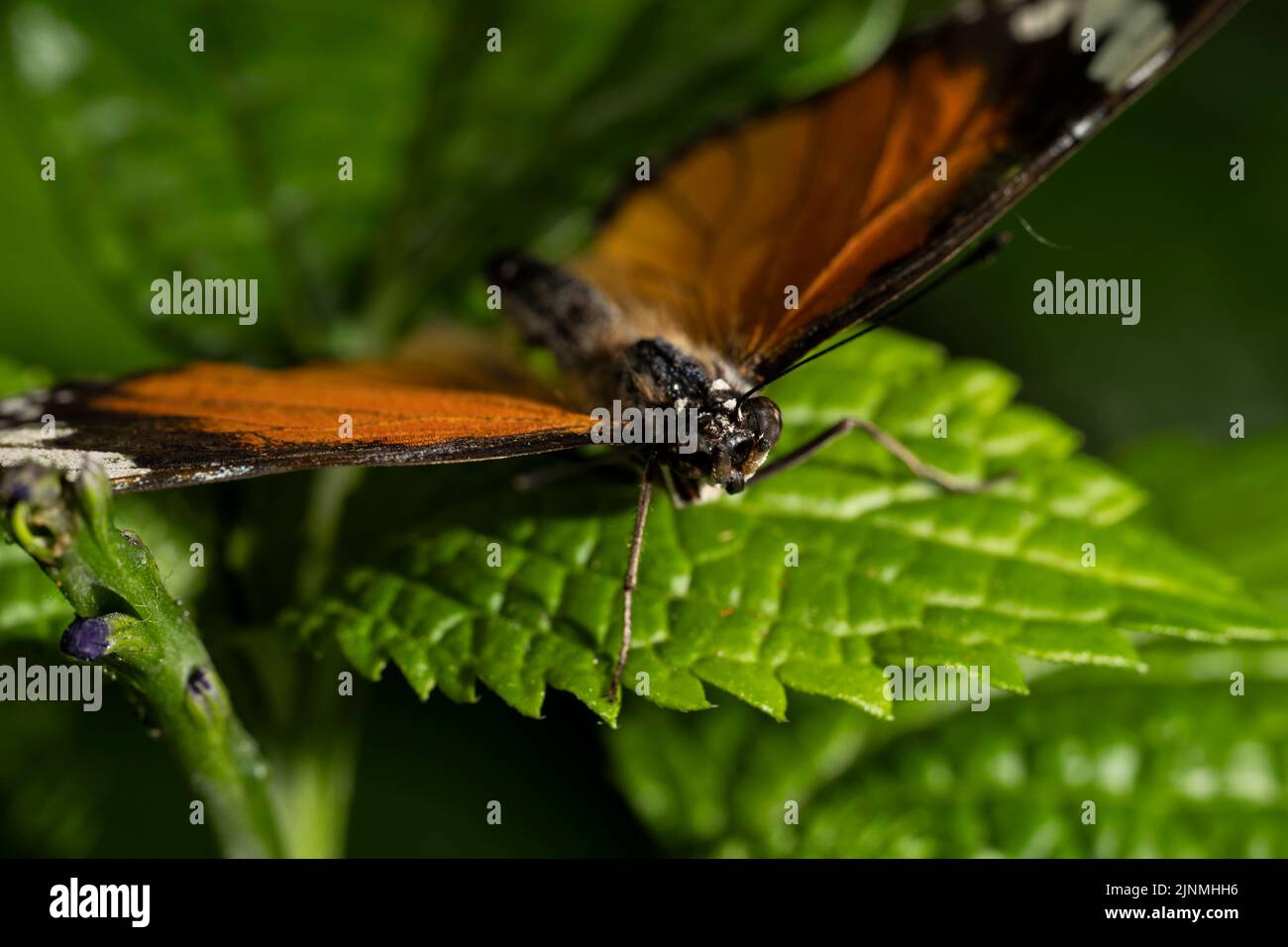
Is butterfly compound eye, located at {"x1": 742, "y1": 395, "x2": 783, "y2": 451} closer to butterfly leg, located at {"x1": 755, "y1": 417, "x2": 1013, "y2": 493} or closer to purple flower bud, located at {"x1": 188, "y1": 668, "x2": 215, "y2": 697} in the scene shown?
butterfly leg, located at {"x1": 755, "y1": 417, "x2": 1013, "y2": 493}

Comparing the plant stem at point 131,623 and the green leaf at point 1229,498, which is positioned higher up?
the green leaf at point 1229,498

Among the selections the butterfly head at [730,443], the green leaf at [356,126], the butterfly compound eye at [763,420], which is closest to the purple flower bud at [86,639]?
the butterfly head at [730,443]

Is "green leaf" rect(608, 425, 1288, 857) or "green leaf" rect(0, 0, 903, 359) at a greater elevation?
"green leaf" rect(0, 0, 903, 359)

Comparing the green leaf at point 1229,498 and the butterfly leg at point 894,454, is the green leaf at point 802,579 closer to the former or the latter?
the butterfly leg at point 894,454

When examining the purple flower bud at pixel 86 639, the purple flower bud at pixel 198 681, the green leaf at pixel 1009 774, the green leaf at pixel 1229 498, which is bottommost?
the green leaf at pixel 1009 774

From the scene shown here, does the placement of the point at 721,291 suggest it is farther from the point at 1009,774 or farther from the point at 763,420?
the point at 1009,774

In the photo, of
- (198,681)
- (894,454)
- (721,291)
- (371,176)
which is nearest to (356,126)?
(371,176)

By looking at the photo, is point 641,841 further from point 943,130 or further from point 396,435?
point 943,130

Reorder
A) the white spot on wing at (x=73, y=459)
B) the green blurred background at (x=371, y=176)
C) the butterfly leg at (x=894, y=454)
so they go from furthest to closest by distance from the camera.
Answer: the green blurred background at (x=371, y=176) < the butterfly leg at (x=894, y=454) < the white spot on wing at (x=73, y=459)

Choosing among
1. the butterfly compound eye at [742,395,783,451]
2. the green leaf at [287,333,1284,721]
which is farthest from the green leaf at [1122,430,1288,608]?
the butterfly compound eye at [742,395,783,451]
